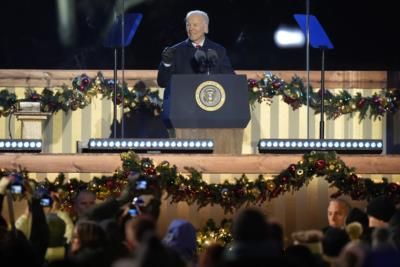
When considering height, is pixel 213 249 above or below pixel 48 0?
below

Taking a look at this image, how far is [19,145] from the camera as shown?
51.4ft

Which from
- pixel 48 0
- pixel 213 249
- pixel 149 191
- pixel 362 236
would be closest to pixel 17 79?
pixel 48 0

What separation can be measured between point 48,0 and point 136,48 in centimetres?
135

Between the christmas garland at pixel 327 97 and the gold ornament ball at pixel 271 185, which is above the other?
the christmas garland at pixel 327 97

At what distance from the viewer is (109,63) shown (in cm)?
1961

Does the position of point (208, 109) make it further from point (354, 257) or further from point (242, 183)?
point (354, 257)

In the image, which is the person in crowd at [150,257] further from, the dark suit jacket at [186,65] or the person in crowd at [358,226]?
the dark suit jacket at [186,65]

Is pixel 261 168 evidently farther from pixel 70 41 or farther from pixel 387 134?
pixel 70 41

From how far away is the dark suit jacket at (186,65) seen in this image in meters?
16.8

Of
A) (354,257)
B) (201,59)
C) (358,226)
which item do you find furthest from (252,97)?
(354,257)

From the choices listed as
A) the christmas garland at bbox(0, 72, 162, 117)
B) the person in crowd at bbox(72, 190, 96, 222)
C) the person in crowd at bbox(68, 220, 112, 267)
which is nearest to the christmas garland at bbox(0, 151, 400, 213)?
the person in crowd at bbox(72, 190, 96, 222)

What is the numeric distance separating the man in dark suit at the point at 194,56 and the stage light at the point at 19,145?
1.79 m

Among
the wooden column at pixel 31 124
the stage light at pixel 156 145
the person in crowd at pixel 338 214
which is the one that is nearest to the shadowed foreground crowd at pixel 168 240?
the person in crowd at pixel 338 214

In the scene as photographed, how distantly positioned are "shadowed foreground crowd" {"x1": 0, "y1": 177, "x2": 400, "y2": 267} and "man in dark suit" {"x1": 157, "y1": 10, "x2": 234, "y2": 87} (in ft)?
8.00
